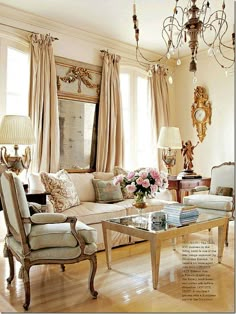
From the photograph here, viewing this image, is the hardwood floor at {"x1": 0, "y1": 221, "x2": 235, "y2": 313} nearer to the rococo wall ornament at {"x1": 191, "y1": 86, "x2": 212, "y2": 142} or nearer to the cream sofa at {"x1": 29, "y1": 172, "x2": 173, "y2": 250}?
the cream sofa at {"x1": 29, "y1": 172, "x2": 173, "y2": 250}

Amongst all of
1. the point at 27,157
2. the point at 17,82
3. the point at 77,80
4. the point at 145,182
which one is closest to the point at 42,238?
the point at 145,182

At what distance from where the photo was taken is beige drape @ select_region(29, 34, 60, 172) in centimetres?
432

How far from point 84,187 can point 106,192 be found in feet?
1.00

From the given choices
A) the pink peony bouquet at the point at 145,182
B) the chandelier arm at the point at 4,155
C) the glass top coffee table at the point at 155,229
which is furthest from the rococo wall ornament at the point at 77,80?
the glass top coffee table at the point at 155,229

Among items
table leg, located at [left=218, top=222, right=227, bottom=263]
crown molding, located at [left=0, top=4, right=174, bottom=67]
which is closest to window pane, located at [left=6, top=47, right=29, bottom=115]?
crown molding, located at [left=0, top=4, right=174, bottom=67]

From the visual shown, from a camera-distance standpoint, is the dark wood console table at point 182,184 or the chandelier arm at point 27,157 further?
the dark wood console table at point 182,184

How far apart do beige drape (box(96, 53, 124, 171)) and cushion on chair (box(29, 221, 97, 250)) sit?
8.37ft

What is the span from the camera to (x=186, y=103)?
6188 mm

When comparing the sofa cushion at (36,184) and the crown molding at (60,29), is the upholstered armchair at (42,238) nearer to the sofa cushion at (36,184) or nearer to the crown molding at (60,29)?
the sofa cushion at (36,184)

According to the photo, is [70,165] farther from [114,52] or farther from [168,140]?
[114,52]

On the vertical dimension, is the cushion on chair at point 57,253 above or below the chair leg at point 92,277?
above

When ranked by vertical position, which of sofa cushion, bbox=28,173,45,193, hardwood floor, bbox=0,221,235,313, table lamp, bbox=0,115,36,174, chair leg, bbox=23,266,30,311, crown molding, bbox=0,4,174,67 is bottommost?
hardwood floor, bbox=0,221,235,313

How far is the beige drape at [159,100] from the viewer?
5.82 m

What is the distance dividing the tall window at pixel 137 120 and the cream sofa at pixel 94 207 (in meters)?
1.15
